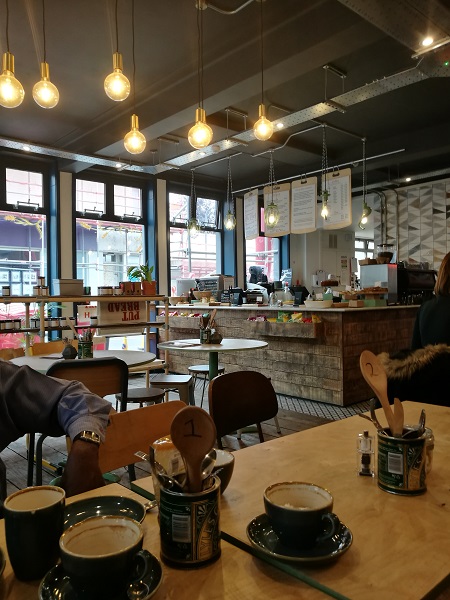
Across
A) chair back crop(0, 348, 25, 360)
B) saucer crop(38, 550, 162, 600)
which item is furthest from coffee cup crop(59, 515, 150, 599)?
chair back crop(0, 348, 25, 360)

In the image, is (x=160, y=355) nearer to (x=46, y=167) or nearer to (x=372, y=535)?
(x=46, y=167)

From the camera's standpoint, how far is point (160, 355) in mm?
7781

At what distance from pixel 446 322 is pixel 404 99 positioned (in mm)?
4254

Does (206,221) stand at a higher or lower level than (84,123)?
lower

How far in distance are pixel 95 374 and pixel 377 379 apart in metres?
1.93

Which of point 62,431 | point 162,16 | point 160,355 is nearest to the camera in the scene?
point 62,431

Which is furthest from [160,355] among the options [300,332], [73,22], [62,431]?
[62,431]

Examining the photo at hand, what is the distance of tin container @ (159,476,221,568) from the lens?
28.7 inches

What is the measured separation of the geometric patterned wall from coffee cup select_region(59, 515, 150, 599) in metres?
8.48

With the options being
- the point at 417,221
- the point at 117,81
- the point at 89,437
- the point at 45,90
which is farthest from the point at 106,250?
the point at 89,437

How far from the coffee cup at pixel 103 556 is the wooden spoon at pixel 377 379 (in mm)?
607

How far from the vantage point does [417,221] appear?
29.5 ft

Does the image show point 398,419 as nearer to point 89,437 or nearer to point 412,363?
point 89,437

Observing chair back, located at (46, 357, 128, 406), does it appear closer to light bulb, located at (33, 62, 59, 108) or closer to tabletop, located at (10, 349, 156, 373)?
tabletop, located at (10, 349, 156, 373)
